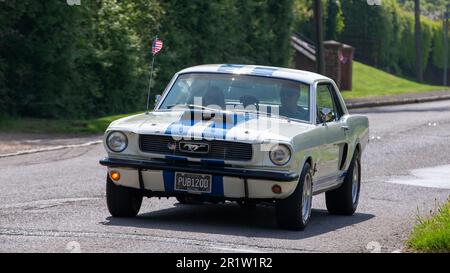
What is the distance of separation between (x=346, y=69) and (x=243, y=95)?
40.1 metres

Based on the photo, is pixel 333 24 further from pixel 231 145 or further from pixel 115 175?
pixel 231 145

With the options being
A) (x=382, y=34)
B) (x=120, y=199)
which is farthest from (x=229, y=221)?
(x=382, y=34)

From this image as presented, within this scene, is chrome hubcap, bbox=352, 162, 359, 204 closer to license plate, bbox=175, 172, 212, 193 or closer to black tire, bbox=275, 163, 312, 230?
black tire, bbox=275, 163, 312, 230

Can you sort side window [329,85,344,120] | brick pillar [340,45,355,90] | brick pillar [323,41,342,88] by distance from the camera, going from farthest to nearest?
brick pillar [340,45,355,90]
brick pillar [323,41,342,88]
side window [329,85,344,120]

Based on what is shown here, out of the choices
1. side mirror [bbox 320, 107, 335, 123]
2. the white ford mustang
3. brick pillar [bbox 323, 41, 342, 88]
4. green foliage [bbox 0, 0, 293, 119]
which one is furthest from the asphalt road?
brick pillar [bbox 323, 41, 342, 88]

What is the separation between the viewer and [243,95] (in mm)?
12891

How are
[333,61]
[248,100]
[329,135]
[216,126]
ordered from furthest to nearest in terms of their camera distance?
[333,61] < [329,135] < [248,100] < [216,126]

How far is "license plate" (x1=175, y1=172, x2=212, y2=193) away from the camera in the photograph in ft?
38.0

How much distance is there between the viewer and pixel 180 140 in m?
11.6

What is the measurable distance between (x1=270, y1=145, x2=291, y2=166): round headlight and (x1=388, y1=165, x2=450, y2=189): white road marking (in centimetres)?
673

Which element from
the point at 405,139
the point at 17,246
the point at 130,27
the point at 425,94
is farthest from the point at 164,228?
the point at 425,94

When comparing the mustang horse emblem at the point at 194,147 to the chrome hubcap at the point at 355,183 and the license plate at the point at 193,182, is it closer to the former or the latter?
the license plate at the point at 193,182
